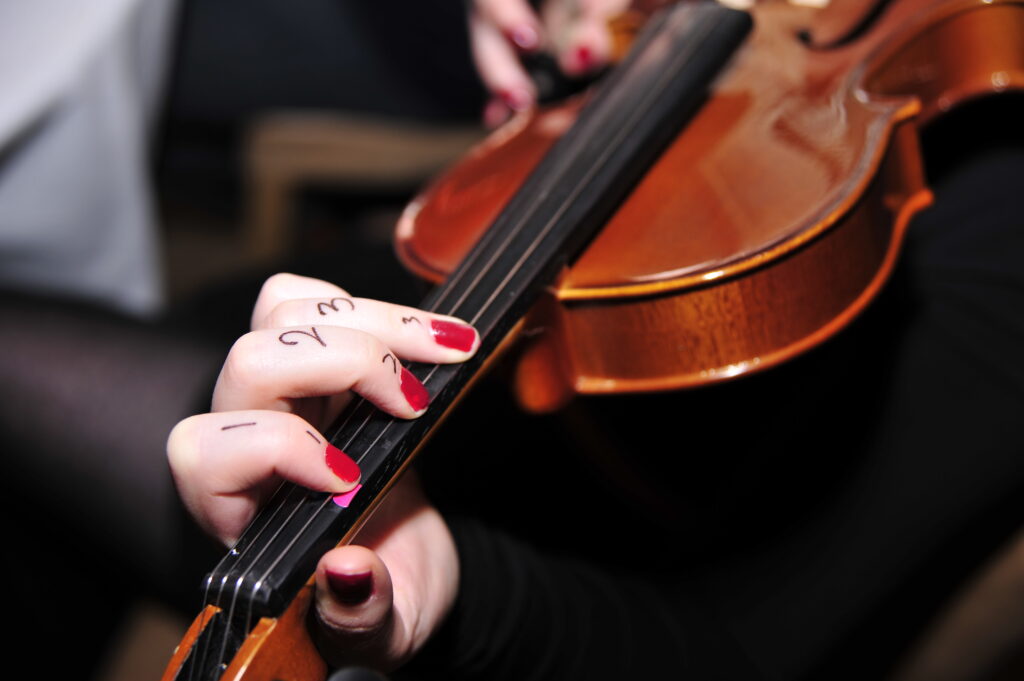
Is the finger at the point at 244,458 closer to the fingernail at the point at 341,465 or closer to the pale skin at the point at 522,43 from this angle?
the fingernail at the point at 341,465

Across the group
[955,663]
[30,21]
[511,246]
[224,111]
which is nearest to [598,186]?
[511,246]

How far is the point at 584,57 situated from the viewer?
25.9 inches

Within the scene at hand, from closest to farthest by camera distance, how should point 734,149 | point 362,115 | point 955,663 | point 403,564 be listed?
point 403,564, point 734,149, point 955,663, point 362,115

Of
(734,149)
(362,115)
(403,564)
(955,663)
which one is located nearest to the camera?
(403,564)

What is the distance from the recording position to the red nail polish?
25.9 inches

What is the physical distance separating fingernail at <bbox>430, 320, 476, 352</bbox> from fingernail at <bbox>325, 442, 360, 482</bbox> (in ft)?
0.21

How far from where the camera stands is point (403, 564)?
36 centimetres

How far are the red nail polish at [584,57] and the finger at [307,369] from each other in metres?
0.42

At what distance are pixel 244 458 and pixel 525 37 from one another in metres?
0.49

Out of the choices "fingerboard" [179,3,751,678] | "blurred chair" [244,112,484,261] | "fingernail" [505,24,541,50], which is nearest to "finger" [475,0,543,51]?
"fingernail" [505,24,541,50]

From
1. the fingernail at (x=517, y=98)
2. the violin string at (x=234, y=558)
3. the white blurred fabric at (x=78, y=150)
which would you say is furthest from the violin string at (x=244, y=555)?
the white blurred fabric at (x=78, y=150)

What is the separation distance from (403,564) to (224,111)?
1.40 m

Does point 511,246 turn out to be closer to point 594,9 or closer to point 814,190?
point 814,190

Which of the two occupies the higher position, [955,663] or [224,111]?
[224,111]
